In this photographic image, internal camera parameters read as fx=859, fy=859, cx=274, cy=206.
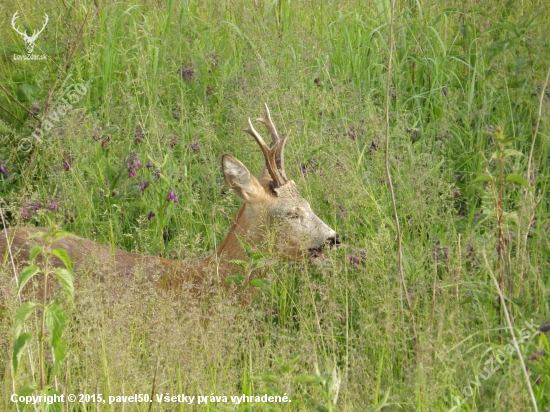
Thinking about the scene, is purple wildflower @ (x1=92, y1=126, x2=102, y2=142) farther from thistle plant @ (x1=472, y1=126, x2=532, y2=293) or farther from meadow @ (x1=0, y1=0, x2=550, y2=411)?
thistle plant @ (x1=472, y1=126, x2=532, y2=293)

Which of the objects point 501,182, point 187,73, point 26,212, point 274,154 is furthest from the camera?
point 187,73

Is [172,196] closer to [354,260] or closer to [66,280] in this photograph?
[354,260]

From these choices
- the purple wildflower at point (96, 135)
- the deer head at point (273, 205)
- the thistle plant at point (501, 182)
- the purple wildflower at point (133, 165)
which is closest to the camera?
the thistle plant at point (501, 182)

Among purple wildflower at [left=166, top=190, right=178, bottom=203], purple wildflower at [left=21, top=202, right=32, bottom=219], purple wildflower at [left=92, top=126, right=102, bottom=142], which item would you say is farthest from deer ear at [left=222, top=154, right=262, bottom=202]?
purple wildflower at [left=21, top=202, right=32, bottom=219]

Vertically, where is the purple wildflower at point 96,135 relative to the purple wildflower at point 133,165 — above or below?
above

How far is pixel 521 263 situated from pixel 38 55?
160 inches

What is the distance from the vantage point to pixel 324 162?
197 inches

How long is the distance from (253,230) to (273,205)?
0.20 m

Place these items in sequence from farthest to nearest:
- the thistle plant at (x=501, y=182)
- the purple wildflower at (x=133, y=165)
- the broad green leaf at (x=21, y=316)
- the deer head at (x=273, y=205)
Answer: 1. the purple wildflower at (x=133, y=165)
2. the deer head at (x=273, y=205)
3. the thistle plant at (x=501, y=182)
4. the broad green leaf at (x=21, y=316)

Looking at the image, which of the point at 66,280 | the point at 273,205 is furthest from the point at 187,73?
the point at 66,280

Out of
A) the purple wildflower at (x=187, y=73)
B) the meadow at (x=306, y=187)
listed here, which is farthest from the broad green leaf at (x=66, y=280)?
the purple wildflower at (x=187, y=73)

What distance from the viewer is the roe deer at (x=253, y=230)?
170 inches

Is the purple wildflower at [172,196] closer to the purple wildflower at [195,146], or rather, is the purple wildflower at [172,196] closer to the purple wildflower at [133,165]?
the purple wildflower at [133,165]

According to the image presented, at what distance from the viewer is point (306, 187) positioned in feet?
15.6
